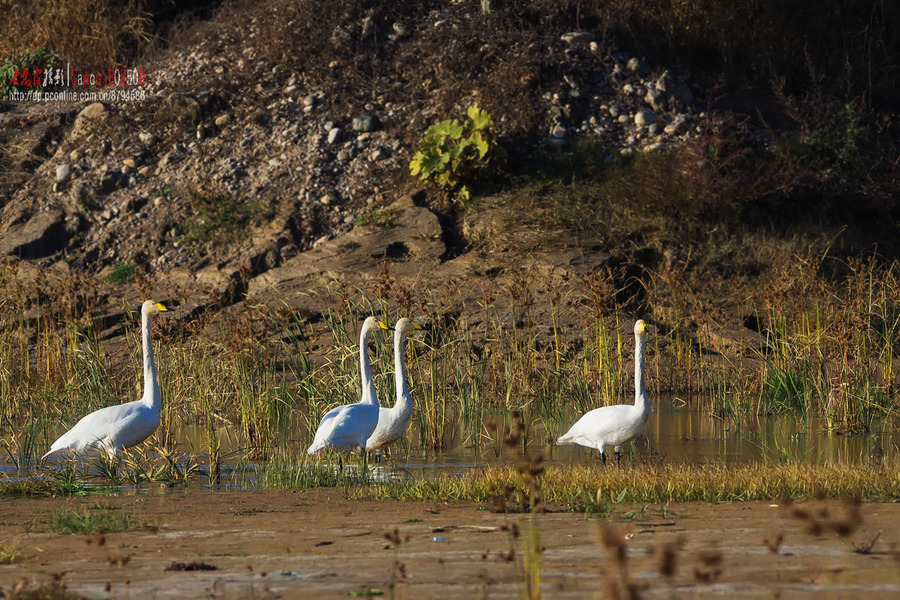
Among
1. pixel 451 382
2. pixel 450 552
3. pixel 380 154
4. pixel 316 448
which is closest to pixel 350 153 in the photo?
pixel 380 154

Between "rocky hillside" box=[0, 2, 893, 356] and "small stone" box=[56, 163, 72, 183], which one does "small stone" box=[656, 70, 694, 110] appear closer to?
"rocky hillside" box=[0, 2, 893, 356]

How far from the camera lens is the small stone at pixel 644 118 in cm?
2139

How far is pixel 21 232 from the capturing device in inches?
854

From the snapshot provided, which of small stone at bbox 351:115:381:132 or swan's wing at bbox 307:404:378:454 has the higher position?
small stone at bbox 351:115:381:132

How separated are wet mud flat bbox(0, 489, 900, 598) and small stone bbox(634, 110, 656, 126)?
604 inches

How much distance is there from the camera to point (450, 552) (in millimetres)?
5402

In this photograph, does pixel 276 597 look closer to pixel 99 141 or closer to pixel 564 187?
pixel 564 187

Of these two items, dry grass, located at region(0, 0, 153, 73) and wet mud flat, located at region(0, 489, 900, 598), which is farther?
Answer: dry grass, located at region(0, 0, 153, 73)

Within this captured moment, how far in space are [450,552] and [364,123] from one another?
1750 centimetres

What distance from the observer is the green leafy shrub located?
765 inches

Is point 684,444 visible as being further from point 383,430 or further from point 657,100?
point 657,100

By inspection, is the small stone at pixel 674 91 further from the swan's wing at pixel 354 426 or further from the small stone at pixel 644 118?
the swan's wing at pixel 354 426

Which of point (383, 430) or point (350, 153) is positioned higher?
point (350, 153)

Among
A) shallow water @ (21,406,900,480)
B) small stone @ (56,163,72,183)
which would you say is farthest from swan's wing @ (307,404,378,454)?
small stone @ (56,163,72,183)
